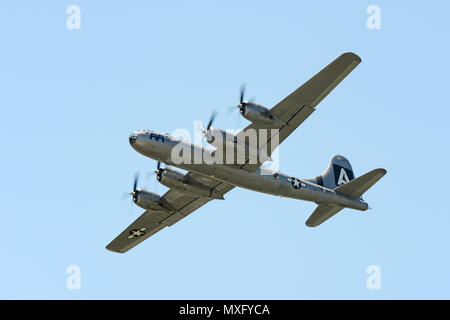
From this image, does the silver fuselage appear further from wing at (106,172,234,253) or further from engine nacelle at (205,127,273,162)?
wing at (106,172,234,253)

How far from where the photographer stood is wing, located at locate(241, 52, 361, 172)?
125 ft

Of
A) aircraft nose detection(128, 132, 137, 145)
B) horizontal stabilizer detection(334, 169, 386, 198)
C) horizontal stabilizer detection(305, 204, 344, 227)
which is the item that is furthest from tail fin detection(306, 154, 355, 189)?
aircraft nose detection(128, 132, 137, 145)

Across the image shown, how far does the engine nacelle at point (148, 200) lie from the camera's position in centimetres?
4466

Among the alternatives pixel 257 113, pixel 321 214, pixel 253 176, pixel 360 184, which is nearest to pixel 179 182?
pixel 253 176

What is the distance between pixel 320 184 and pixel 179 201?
27.2 feet

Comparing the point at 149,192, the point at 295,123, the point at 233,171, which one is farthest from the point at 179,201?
the point at 295,123

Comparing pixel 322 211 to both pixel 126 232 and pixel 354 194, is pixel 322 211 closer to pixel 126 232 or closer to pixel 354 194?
pixel 354 194

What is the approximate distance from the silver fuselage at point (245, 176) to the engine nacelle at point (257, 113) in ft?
11.0

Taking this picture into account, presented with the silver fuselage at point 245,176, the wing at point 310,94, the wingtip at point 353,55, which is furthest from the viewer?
the silver fuselage at point 245,176

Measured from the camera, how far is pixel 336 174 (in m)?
46.4

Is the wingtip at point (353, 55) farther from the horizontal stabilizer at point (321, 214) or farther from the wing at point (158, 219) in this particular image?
the wing at point (158, 219)

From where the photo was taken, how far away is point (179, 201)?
4531 cm

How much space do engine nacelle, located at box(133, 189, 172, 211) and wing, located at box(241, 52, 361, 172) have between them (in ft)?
27.9

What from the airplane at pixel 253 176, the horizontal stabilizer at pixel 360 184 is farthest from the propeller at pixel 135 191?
the horizontal stabilizer at pixel 360 184
